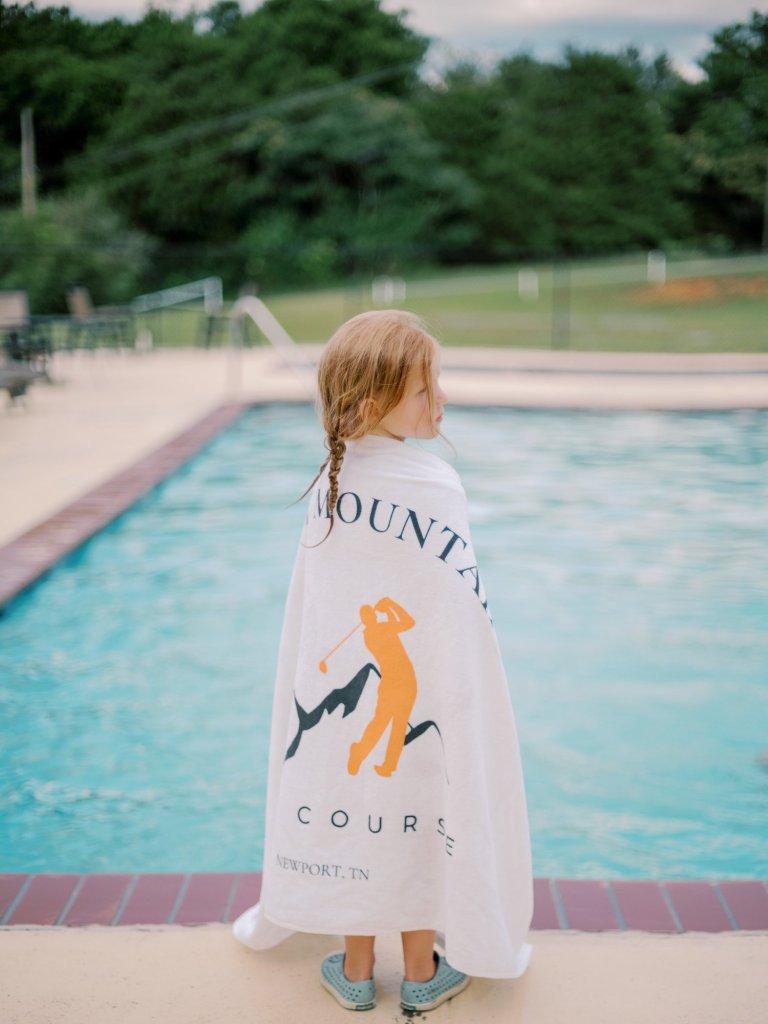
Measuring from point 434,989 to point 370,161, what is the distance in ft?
115

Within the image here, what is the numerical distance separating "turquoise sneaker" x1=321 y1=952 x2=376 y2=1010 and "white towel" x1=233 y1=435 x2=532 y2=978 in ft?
0.46

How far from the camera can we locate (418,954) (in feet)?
6.27

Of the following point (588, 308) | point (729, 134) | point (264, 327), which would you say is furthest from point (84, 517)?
point (729, 134)

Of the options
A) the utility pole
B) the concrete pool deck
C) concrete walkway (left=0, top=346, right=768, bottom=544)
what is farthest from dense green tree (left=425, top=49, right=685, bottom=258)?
the concrete pool deck

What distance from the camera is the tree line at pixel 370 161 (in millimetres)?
22391

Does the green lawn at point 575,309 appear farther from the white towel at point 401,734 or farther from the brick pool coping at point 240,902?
the white towel at point 401,734

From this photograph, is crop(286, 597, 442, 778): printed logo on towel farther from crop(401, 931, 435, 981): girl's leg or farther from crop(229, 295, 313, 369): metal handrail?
crop(229, 295, 313, 369): metal handrail

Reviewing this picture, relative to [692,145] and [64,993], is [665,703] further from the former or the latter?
[692,145]

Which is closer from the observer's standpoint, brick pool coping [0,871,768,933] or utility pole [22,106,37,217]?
brick pool coping [0,871,768,933]

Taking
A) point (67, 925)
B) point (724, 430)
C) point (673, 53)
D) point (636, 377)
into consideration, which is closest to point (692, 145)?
point (673, 53)

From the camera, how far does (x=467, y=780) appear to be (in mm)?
1742

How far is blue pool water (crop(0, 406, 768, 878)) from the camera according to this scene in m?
3.32

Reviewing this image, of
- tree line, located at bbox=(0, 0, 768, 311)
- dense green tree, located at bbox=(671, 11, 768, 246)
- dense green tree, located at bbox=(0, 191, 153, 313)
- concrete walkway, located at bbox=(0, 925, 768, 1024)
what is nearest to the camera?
concrete walkway, located at bbox=(0, 925, 768, 1024)

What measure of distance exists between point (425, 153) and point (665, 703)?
33401 mm
